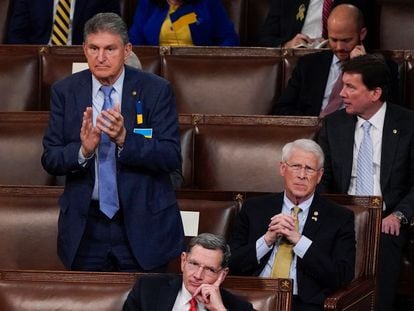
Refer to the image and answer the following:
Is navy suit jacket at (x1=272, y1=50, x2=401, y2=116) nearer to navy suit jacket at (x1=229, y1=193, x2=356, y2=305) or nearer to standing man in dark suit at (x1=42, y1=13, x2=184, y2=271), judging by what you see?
navy suit jacket at (x1=229, y1=193, x2=356, y2=305)

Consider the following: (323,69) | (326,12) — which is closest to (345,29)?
(323,69)

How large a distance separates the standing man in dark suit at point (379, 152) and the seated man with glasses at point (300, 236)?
436 mm

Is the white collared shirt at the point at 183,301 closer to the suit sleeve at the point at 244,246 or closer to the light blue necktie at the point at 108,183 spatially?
the light blue necktie at the point at 108,183

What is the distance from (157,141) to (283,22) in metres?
2.17

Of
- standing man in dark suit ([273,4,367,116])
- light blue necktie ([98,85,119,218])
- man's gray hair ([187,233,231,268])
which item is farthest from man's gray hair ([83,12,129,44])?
standing man in dark suit ([273,4,367,116])


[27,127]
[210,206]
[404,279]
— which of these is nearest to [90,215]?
[210,206]

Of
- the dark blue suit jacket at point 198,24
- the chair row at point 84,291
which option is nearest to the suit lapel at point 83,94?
the chair row at point 84,291

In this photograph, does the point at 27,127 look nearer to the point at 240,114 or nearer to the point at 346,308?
the point at 240,114

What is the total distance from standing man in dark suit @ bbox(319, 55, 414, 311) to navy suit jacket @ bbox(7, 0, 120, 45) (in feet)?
4.63

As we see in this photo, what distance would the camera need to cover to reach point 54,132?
10.6 feet

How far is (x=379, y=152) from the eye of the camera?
4.11 metres

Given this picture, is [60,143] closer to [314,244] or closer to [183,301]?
[183,301]

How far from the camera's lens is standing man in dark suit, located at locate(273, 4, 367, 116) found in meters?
4.59

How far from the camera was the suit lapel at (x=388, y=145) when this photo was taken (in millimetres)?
4078
